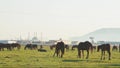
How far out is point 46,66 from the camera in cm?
3456

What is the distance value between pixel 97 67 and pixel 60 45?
60.6 ft

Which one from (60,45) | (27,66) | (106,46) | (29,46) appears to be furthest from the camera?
(29,46)

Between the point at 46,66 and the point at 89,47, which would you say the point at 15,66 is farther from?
the point at 89,47

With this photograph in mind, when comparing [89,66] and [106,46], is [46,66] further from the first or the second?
[106,46]

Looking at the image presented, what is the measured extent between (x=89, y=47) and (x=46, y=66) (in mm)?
16884

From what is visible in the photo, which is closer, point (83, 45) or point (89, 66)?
point (89, 66)

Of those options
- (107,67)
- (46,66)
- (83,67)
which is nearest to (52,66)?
(46,66)

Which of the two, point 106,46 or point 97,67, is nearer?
point 97,67

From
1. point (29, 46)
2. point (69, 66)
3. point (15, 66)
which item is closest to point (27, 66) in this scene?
point (15, 66)

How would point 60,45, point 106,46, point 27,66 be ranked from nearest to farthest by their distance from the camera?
point 27,66 < point 106,46 < point 60,45

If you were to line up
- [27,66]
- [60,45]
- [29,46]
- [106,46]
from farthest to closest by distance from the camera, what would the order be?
[29,46] < [60,45] < [106,46] < [27,66]

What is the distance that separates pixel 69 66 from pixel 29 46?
63.8m

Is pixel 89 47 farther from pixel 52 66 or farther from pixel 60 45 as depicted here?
pixel 52 66

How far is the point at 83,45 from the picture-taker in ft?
167
